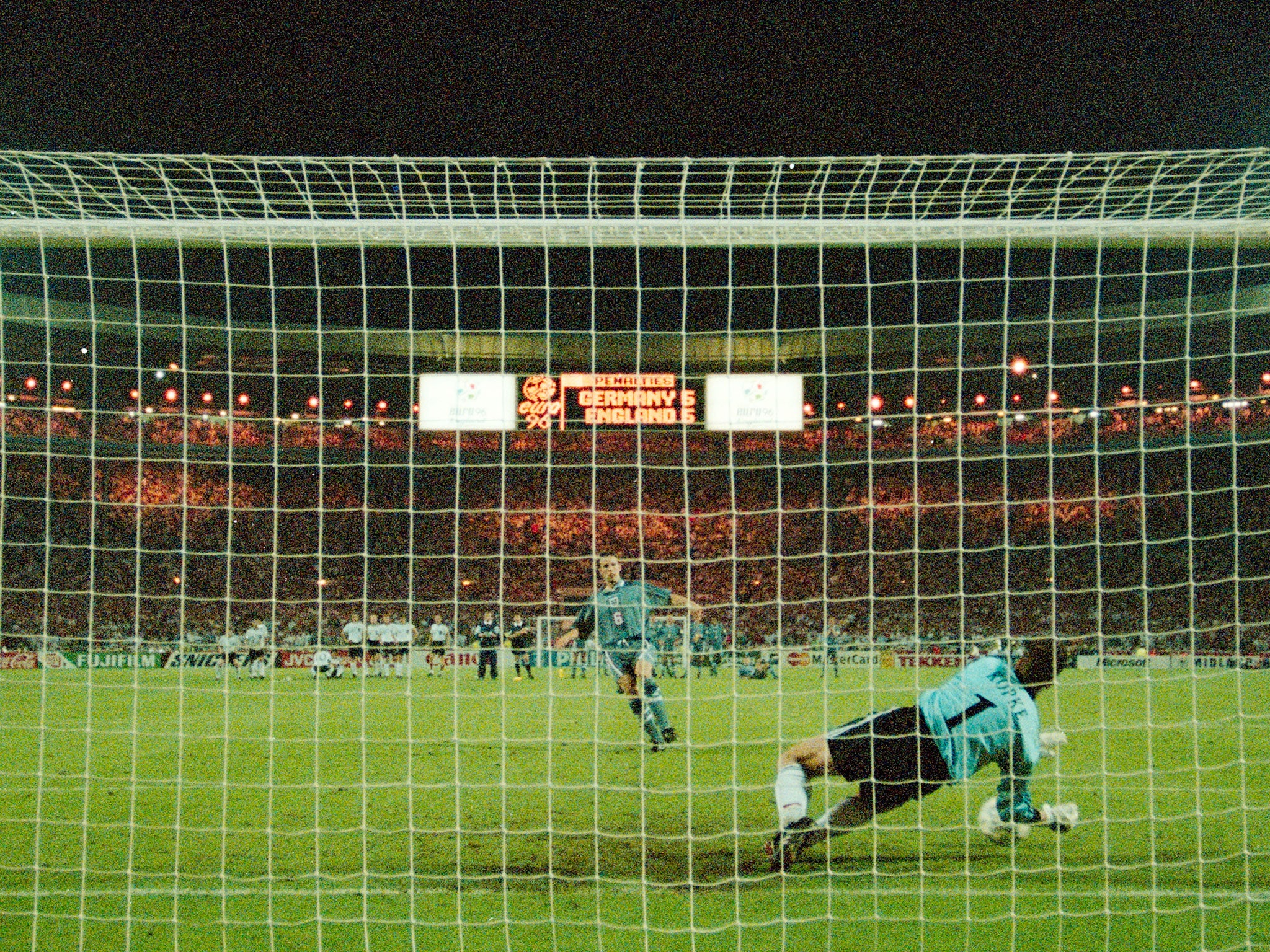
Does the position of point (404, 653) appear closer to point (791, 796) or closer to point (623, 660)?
point (623, 660)

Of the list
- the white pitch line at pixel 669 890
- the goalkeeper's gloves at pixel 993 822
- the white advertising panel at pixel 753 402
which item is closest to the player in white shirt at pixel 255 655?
the white advertising panel at pixel 753 402

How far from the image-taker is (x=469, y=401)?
11852mm

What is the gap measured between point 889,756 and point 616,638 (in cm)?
453

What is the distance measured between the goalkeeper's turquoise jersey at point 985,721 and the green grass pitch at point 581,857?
0.30 meters

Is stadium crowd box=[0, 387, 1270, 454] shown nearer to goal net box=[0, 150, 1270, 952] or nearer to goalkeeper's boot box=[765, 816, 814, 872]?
goal net box=[0, 150, 1270, 952]

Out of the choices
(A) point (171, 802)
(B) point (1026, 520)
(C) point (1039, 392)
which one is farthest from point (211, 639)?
(C) point (1039, 392)

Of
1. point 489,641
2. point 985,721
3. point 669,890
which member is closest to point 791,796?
point 669,890

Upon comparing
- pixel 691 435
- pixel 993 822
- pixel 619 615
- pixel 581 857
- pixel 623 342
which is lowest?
pixel 581 857

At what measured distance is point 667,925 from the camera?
459cm

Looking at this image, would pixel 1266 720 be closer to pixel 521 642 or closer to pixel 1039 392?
pixel 521 642

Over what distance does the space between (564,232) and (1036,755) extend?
136 inches

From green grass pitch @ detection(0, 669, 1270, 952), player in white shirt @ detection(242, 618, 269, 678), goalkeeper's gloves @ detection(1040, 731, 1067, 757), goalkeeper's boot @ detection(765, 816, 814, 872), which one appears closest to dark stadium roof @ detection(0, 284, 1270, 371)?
player in white shirt @ detection(242, 618, 269, 678)

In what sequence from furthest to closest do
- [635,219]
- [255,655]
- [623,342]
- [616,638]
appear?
[623,342], [255,655], [616,638], [635,219]

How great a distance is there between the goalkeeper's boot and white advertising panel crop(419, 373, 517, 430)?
8.04 ft
